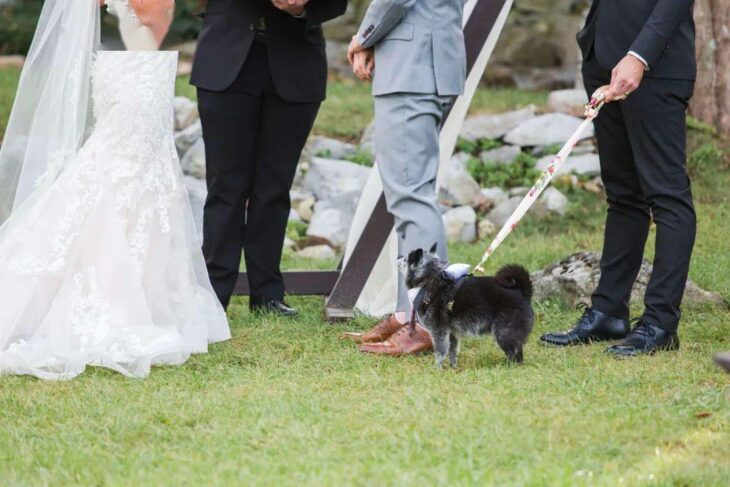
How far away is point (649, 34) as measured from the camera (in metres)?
4.43

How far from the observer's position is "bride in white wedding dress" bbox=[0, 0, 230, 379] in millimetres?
4684

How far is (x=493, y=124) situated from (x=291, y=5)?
5.11m

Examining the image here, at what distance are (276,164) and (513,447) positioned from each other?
2630mm

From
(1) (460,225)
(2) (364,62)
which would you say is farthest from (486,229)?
(2) (364,62)

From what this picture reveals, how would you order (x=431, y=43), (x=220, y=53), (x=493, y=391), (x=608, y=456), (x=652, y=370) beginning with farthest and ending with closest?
(x=220, y=53) → (x=431, y=43) → (x=652, y=370) → (x=493, y=391) → (x=608, y=456)

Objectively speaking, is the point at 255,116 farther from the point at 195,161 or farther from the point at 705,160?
the point at 705,160

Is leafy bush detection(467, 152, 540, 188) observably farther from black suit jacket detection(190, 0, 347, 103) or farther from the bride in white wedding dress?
the bride in white wedding dress

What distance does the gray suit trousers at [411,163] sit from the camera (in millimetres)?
4656

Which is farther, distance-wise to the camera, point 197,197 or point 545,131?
point 545,131

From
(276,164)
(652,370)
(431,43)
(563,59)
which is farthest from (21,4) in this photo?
(652,370)

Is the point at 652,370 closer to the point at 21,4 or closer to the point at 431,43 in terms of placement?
the point at 431,43

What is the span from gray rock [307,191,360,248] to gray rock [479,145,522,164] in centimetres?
126

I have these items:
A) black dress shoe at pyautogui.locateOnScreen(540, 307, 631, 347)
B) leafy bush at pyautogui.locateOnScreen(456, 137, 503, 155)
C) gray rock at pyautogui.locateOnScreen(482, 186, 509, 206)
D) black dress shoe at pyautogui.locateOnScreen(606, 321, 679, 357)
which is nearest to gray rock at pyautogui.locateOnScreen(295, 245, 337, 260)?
gray rock at pyautogui.locateOnScreen(482, 186, 509, 206)

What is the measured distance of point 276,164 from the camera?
568cm
